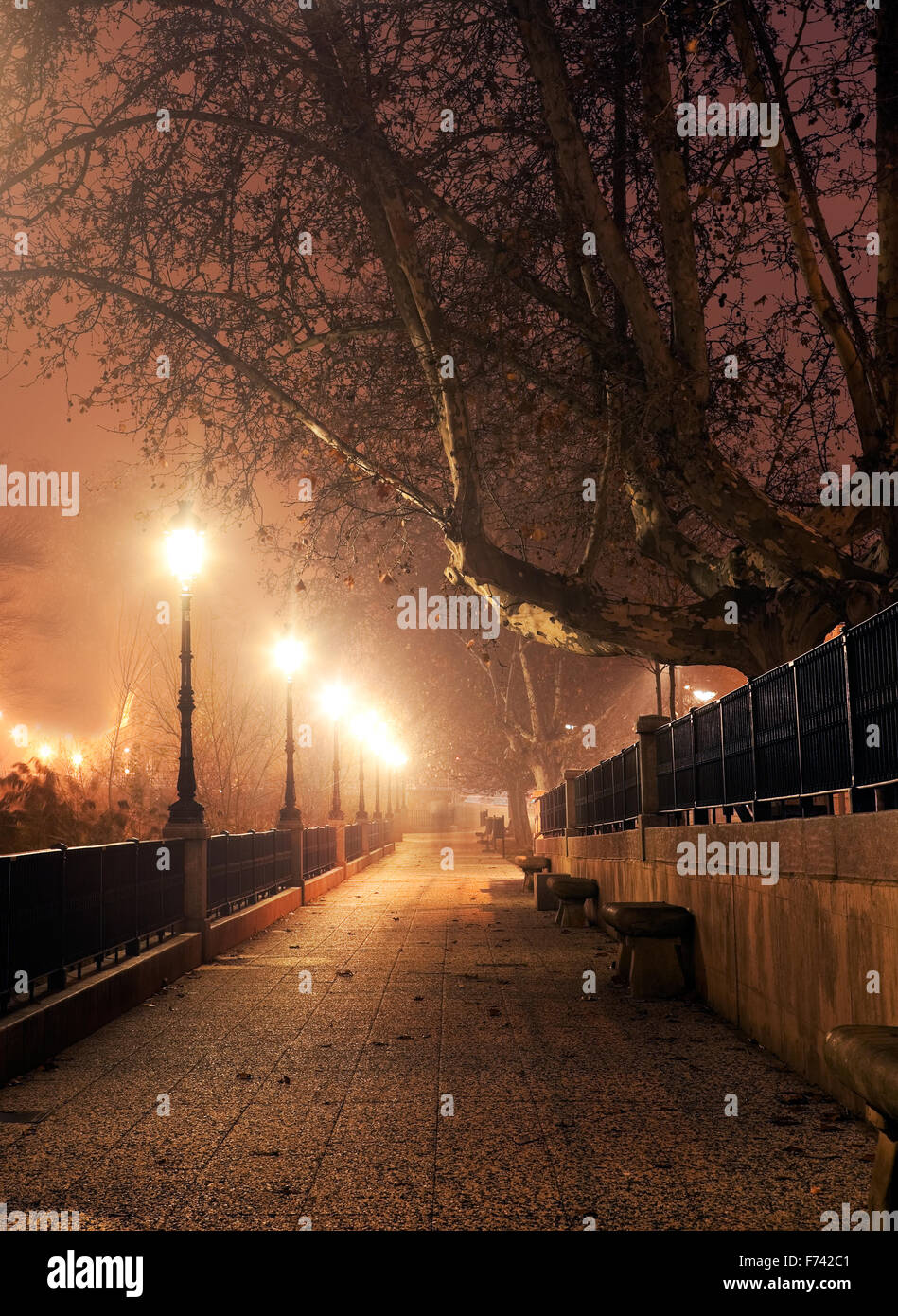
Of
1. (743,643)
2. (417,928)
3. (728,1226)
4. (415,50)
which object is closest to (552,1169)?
(728,1226)

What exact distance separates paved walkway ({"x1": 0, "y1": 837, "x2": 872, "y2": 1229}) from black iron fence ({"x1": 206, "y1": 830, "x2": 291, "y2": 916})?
3.55 metres

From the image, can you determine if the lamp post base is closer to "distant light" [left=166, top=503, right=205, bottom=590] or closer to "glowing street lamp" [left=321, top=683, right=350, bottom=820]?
"distant light" [left=166, top=503, right=205, bottom=590]

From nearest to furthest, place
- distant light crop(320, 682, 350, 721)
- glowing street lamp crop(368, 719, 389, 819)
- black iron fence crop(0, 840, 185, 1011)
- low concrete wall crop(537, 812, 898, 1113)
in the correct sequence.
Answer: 1. low concrete wall crop(537, 812, 898, 1113)
2. black iron fence crop(0, 840, 185, 1011)
3. distant light crop(320, 682, 350, 721)
4. glowing street lamp crop(368, 719, 389, 819)

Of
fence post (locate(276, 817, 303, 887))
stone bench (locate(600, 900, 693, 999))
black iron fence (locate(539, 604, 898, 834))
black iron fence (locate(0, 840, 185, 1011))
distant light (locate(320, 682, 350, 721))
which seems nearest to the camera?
black iron fence (locate(539, 604, 898, 834))

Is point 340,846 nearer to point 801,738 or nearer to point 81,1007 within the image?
point 81,1007

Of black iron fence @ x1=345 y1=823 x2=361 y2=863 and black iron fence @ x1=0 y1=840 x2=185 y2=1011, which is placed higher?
black iron fence @ x1=0 y1=840 x2=185 y2=1011

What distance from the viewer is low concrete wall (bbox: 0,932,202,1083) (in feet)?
28.0

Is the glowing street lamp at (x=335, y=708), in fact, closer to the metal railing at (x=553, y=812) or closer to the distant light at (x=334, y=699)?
the distant light at (x=334, y=699)

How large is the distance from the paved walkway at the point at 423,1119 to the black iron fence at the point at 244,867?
3.55 m

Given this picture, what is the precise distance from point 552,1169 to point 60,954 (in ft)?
17.5

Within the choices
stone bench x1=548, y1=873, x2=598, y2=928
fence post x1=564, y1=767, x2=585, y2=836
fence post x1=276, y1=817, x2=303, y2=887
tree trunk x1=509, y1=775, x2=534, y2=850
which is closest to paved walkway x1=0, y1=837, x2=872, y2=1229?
stone bench x1=548, y1=873, x2=598, y2=928

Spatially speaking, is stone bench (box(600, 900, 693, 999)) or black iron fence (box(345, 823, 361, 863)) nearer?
stone bench (box(600, 900, 693, 999))

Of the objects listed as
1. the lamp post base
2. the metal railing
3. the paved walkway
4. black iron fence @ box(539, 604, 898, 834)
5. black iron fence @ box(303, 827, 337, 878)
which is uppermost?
black iron fence @ box(539, 604, 898, 834)

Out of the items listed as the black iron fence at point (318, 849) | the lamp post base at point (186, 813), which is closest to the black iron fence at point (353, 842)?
the black iron fence at point (318, 849)
